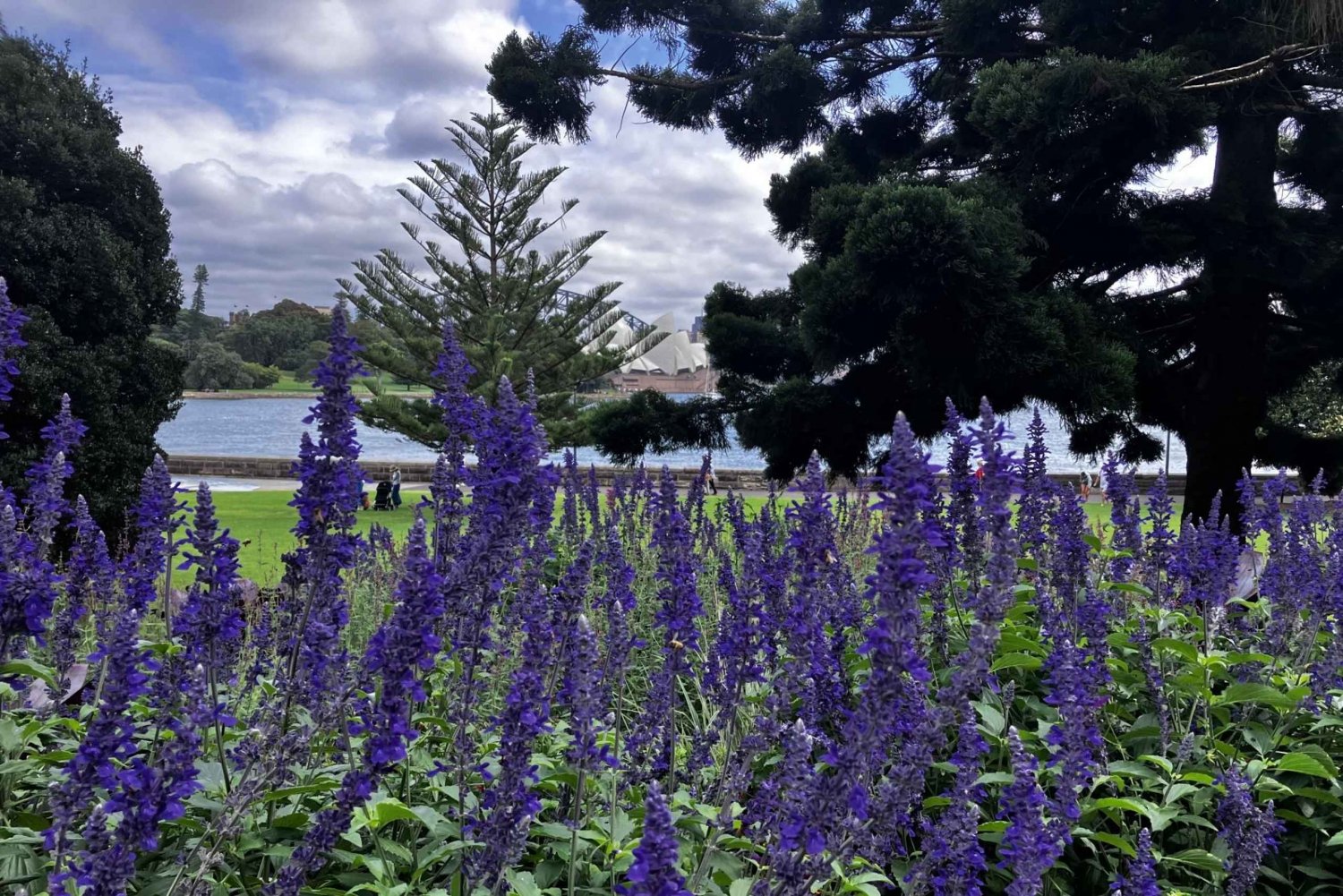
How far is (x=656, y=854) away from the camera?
1363mm

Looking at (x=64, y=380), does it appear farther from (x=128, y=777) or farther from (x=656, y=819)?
(x=656, y=819)

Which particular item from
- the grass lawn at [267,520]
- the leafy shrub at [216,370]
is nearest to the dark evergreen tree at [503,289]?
the grass lawn at [267,520]

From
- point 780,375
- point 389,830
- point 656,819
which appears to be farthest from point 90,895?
point 780,375

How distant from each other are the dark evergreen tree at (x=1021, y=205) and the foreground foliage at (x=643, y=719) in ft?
9.49

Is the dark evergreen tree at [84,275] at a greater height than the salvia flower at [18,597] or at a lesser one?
greater

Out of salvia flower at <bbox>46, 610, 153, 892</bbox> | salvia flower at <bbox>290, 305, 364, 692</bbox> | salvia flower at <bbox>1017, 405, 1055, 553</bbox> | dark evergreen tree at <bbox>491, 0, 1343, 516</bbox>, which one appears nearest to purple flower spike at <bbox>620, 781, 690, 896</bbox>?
salvia flower at <bbox>46, 610, 153, 892</bbox>

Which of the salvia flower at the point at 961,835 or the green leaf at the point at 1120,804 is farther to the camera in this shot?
the green leaf at the point at 1120,804

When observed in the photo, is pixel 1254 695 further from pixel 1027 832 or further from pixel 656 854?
pixel 656 854

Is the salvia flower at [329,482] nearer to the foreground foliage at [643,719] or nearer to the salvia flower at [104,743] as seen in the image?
the foreground foliage at [643,719]

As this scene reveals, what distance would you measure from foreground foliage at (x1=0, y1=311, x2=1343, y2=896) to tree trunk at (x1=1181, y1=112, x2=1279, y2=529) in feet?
15.0

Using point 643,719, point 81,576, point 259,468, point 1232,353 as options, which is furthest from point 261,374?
point 643,719

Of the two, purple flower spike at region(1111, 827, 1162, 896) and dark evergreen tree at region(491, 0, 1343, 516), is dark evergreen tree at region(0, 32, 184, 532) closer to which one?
dark evergreen tree at region(491, 0, 1343, 516)

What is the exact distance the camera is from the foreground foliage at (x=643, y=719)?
71.8 inches

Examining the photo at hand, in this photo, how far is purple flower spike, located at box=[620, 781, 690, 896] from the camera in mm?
1330
